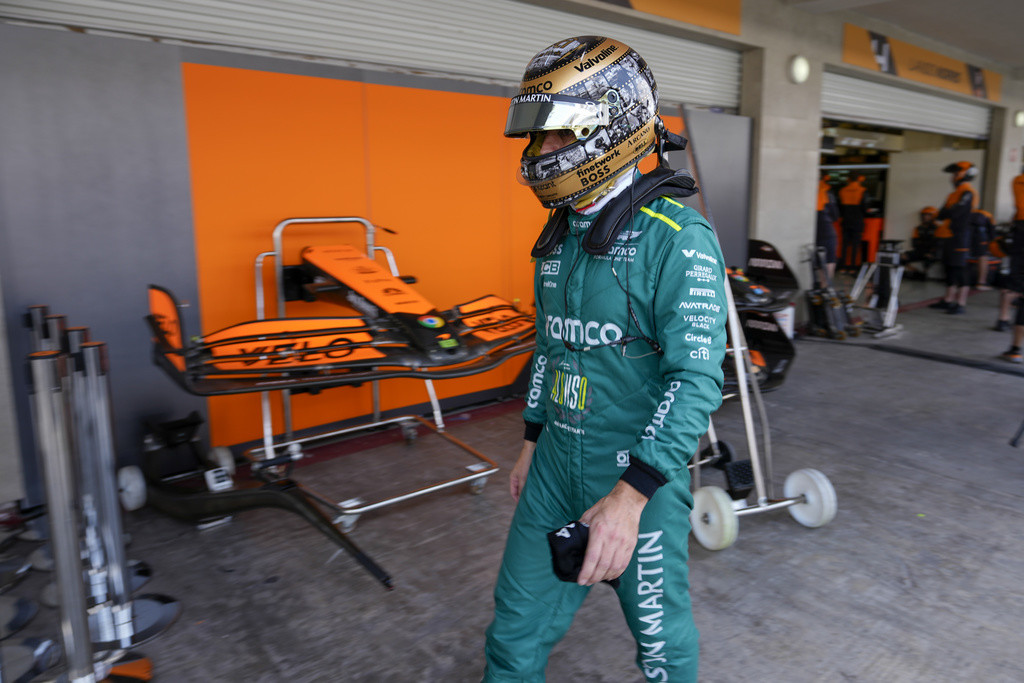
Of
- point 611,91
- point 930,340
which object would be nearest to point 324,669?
point 611,91

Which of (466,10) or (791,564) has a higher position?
(466,10)

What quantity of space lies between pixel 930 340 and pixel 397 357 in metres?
6.69

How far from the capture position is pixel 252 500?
2994 millimetres

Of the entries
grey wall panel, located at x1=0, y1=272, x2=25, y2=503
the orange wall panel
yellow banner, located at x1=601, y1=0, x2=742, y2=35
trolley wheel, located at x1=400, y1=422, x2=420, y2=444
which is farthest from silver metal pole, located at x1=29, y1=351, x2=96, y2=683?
yellow banner, located at x1=601, y1=0, x2=742, y2=35

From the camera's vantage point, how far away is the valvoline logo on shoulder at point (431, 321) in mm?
3535

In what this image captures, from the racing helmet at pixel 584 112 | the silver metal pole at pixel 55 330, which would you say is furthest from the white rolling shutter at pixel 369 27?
the racing helmet at pixel 584 112

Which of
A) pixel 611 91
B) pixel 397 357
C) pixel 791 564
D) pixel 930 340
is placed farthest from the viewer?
pixel 930 340

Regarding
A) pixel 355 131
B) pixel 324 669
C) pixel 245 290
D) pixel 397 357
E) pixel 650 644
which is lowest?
pixel 324 669

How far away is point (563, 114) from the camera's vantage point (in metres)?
1.40

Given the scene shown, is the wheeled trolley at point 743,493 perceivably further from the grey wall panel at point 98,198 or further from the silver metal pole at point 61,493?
the grey wall panel at point 98,198

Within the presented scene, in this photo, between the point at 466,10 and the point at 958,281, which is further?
the point at 958,281

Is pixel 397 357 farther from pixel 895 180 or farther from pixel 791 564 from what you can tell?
pixel 895 180

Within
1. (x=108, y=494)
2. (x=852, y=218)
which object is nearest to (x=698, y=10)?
(x=108, y=494)

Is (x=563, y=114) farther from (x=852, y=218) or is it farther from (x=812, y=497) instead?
(x=852, y=218)
